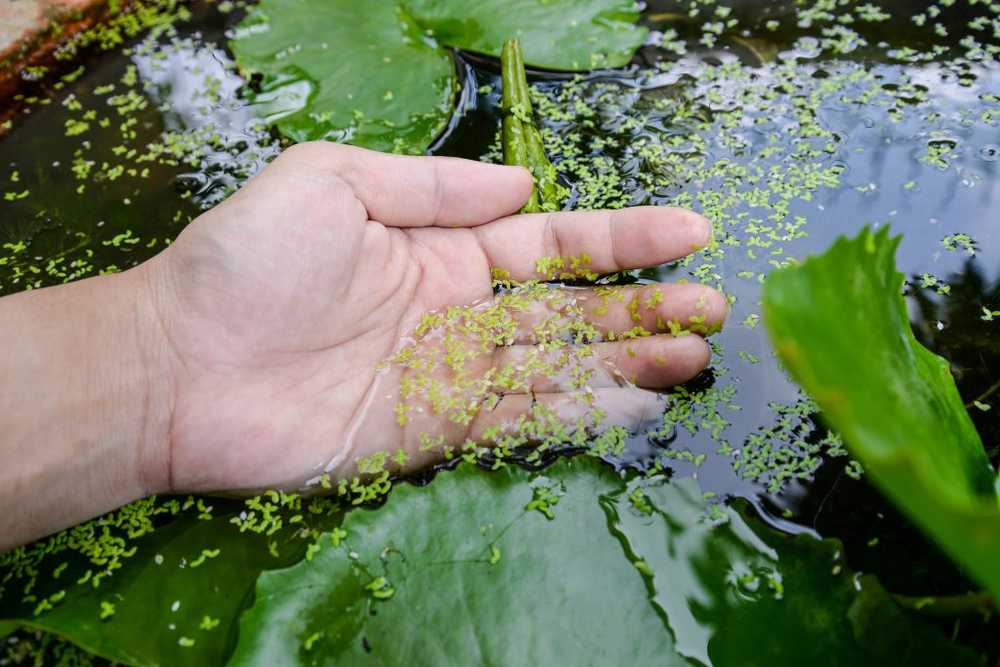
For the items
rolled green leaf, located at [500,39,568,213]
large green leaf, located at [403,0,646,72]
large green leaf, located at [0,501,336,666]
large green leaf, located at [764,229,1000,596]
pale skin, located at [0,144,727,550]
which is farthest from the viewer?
large green leaf, located at [403,0,646,72]

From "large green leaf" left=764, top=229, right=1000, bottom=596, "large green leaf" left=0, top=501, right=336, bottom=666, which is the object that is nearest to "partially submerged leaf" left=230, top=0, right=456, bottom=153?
"large green leaf" left=0, top=501, right=336, bottom=666

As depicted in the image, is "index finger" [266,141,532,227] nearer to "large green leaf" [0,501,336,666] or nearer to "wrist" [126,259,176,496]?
"wrist" [126,259,176,496]

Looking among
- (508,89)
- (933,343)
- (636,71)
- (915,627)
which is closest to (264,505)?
(915,627)

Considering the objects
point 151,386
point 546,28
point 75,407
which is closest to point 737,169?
point 546,28

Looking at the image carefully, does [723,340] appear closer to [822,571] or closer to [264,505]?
[822,571]

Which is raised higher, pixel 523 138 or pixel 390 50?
pixel 390 50

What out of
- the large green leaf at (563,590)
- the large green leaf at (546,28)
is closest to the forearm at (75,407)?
the large green leaf at (563,590)

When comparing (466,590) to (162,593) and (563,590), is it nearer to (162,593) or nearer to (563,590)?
(563,590)
